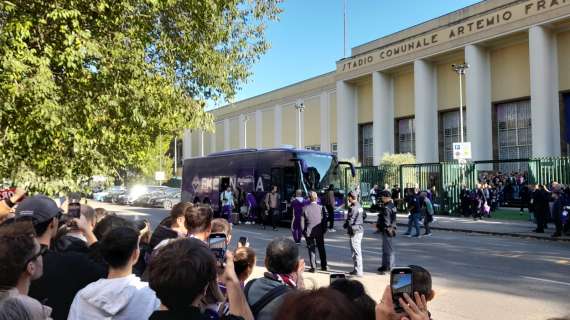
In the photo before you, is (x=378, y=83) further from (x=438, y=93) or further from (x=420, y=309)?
(x=420, y=309)

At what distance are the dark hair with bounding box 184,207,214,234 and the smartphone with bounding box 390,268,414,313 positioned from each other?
254 centimetres

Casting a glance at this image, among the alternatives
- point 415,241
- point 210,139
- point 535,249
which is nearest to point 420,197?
point 415,241

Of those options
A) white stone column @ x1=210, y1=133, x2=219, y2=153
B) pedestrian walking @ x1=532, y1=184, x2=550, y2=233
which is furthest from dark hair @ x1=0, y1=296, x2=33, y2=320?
white stone column @ x1=210, y1=133, x2=219, y2=153

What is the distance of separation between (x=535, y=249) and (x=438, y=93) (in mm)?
30341

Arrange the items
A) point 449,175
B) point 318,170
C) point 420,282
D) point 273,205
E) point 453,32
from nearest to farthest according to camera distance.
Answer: point 420,282
point 273,205
point 318,170
point 449,175
point 453,32

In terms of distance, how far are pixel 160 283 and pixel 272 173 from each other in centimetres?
2061

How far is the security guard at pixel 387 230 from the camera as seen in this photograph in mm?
10609

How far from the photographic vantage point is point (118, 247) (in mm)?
3131

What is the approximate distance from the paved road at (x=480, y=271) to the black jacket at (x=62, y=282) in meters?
1.61

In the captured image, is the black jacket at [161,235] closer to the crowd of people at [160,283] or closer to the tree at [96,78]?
the crowd of people at [160,283]

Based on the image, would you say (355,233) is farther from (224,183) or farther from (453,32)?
(453,32)

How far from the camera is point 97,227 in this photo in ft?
15.7

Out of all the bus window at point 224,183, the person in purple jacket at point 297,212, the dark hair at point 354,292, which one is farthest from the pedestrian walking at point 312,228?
the bus window at point 224,183

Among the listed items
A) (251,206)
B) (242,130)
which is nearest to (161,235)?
(251,206)
